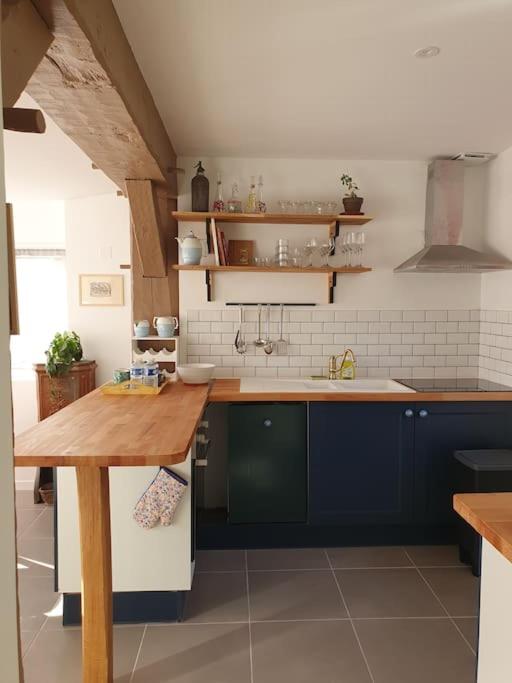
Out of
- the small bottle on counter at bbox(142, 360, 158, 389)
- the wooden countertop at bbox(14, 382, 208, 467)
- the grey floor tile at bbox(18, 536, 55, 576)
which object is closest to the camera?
the wooden countertop at bbox(14, 382, 208, 467)

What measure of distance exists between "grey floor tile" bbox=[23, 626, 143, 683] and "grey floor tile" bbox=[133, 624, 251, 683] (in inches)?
1.9

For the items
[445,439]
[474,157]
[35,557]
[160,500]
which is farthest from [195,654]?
[474,157]

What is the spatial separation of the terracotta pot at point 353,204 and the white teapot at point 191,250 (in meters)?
0.98

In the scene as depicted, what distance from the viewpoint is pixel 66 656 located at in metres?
2.10

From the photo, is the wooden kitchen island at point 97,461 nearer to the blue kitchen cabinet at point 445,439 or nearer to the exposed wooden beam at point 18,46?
the exposed wooden beam at point 18,46

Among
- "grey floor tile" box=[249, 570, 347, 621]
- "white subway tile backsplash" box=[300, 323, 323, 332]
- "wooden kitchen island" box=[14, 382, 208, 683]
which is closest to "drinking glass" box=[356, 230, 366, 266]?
"white subway tile backsplash" box=[300, 323, 323, 332]

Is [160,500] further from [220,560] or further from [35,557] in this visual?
[35,557]

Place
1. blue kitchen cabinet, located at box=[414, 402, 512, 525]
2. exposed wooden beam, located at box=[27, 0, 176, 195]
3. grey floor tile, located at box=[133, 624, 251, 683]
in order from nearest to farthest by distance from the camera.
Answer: exposed wooden beam, located at box=[27, 0, 176, 195]
grey floor tile, located at box=[133, 624, 251, 683]
blue kitchen cabinet, located at box=[414, 402, 512, 525]

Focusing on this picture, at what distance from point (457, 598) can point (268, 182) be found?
8.82 ft

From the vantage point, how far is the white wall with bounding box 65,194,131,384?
489 centimetres

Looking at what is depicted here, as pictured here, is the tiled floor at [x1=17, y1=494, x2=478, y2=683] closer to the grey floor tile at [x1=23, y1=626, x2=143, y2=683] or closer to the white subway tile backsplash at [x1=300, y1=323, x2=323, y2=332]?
the grey floor tile at [x1=23, y1=626, x2=143, y2=683]

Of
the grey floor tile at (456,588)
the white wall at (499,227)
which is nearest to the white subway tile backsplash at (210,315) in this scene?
the white wall at (499,227)

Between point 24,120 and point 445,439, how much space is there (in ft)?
8.87

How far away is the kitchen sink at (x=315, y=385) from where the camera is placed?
3051 millimetres
